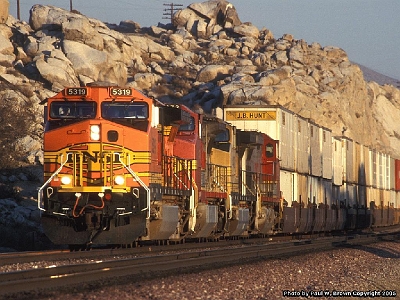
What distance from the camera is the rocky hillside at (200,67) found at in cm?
6347

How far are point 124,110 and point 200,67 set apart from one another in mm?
75461

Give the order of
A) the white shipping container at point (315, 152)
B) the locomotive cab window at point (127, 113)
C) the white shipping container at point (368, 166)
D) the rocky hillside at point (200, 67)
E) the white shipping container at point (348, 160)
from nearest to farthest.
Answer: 1. the locomotive cab window at point (127, 113)
2. the white shipping container at point (315, 152)
3. the white shipping container at point (348, 160)
4. the white shipping container at point (368, 166)
5. the rocky hillside at point (200, 67)

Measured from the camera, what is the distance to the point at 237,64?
9306 cm

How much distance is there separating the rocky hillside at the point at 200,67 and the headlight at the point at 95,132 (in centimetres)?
2391

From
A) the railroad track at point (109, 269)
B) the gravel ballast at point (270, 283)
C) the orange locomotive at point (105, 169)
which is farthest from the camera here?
the orange locomotive at point (105, 169)

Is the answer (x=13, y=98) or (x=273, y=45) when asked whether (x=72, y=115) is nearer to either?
(x=13, y=98)

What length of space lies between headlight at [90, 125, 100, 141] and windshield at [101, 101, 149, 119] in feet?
1.58

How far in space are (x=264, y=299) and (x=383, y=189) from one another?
43665mm

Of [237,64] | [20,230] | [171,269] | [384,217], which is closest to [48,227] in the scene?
[171,269]

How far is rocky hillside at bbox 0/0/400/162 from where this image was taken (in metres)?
63.5

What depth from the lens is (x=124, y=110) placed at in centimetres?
1759

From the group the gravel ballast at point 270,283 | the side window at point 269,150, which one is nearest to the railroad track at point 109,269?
the gravel ballast at point 270,283

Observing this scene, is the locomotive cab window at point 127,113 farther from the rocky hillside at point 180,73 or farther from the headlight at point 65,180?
the rocky hillside at point 180,73

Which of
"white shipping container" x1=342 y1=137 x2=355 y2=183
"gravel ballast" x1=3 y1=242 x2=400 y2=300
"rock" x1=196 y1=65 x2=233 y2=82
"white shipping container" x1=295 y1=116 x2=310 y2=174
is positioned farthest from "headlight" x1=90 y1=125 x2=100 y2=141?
"rock" x1=196 y1=65 x2=233 y2=82
